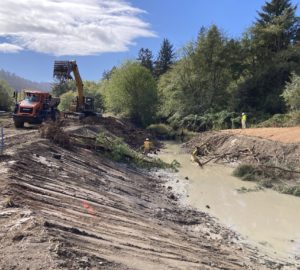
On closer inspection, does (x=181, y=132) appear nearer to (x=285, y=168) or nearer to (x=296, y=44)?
(x=296, y=44)

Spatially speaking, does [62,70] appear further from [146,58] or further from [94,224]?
[146,58]

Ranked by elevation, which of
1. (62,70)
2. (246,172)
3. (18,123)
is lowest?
(246,172)

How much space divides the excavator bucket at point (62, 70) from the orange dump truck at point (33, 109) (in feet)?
7.89

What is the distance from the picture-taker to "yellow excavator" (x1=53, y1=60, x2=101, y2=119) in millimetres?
32250

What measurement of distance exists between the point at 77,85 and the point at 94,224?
26663 millimetres

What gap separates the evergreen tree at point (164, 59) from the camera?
73312mm

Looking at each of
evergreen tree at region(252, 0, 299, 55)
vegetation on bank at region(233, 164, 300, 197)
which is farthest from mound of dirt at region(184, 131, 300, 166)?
evergreen tree at region(252, 0, 299, 55)

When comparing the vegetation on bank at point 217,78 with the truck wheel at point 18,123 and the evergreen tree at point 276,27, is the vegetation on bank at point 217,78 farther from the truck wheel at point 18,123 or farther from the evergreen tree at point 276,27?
the truck wheel at point 18,123

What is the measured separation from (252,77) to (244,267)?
40.5 metres

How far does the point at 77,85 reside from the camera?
35.4 meters

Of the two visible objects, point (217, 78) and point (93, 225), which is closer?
point (93, 225)

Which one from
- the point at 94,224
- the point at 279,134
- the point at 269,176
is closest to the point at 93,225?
the point at 94,224

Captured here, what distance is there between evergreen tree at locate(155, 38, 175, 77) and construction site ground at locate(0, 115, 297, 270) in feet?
182

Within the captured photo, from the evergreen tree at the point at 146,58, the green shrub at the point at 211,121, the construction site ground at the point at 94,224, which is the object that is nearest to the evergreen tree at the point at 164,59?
the evergreen tree at the point at 146,58
